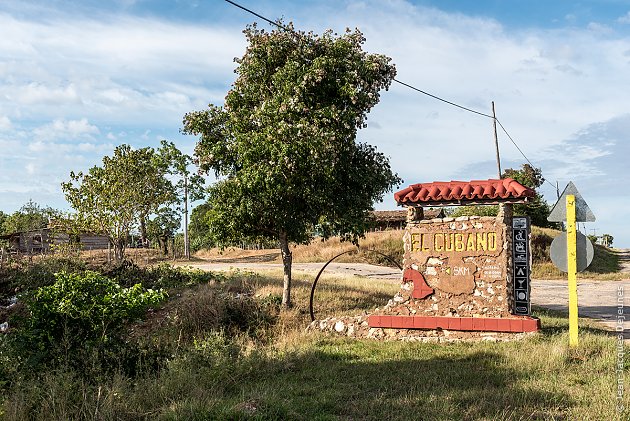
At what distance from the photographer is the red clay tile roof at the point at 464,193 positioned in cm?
1033

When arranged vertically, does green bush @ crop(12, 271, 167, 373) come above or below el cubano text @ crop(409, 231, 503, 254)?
below

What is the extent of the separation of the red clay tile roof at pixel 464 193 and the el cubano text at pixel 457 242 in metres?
0.64

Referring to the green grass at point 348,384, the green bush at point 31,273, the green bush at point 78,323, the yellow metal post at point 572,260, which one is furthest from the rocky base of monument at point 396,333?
the green bush at point 31,273

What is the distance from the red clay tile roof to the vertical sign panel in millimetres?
567

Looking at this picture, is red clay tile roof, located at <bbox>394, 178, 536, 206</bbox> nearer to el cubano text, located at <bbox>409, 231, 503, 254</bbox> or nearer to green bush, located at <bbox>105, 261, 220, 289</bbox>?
el cubano text, located at <bbox>409, 231, 503, 254</bbox>

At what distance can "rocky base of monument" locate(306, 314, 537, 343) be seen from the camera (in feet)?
33.5

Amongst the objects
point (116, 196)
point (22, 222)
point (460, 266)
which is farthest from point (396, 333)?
point (22, 222)

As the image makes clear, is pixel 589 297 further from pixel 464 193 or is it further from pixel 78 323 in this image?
pixel 78 323

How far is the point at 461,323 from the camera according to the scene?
10422 millimetres

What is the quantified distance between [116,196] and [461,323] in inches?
760

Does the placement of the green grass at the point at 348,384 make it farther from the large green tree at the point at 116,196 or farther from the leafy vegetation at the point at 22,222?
the leafy vegetation at the point at 22,222

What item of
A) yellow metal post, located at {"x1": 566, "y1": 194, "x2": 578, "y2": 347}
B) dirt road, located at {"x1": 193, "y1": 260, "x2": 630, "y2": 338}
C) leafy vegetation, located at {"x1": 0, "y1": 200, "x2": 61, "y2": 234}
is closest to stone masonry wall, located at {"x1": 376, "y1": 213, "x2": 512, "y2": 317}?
yellow metal post, located at {"x1": 566, "y1": 194, "x2": 578, "y2": 347}

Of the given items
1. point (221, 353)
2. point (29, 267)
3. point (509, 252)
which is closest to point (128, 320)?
point (221, 353)

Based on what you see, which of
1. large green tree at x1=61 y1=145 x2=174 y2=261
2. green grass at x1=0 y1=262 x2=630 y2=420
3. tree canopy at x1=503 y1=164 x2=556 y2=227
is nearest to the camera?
green grass at x1=0 y1=262 x2=630 y2=420
